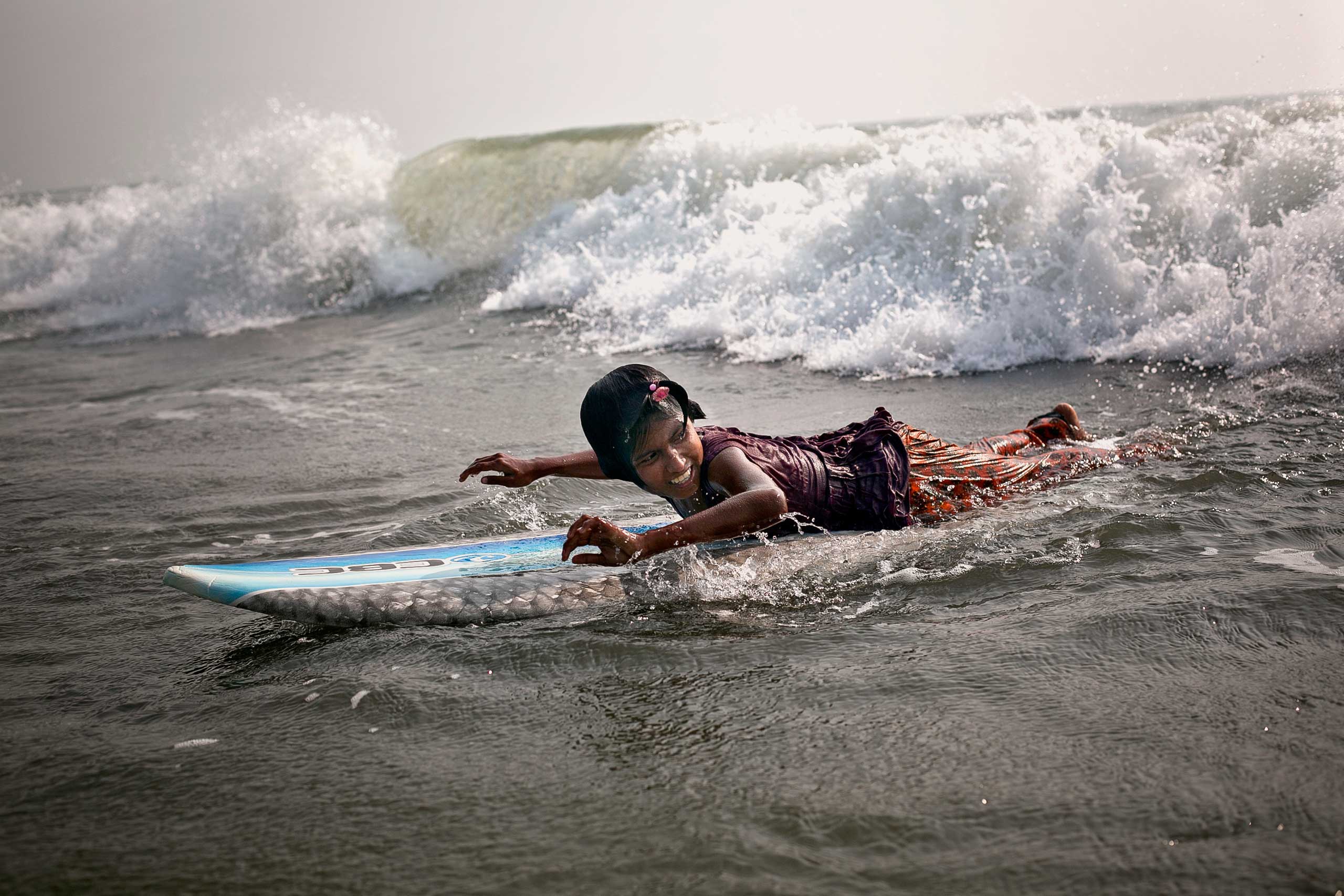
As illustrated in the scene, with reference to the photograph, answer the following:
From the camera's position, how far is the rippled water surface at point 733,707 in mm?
2373

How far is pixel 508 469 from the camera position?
4238 millimetres

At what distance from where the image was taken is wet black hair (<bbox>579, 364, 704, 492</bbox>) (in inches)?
144

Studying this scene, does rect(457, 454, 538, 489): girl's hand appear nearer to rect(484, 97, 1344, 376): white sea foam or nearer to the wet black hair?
the wet black hair

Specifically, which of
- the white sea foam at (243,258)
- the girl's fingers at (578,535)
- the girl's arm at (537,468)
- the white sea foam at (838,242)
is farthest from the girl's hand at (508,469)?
the white sea foam at (243,258)

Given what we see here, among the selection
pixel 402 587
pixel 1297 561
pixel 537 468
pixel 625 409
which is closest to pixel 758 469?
pixel 625 409

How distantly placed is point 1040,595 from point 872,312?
5412mm

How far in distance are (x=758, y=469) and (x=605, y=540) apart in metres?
0.70

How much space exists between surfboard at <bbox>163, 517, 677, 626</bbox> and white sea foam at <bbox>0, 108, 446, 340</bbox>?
1035 cm

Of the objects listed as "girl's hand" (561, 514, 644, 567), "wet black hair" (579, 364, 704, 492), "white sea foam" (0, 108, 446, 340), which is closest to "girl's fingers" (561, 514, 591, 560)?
"girl's hand" (561, 514, 644, 567)

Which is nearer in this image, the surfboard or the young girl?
the young girl

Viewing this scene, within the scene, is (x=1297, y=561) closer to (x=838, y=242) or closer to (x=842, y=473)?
(x=842, y=473)

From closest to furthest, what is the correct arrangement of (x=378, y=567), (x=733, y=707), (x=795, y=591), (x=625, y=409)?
(x=733, y=707) < (x=625, y=409) < (x=795, y=591) < (x=378, y=567)

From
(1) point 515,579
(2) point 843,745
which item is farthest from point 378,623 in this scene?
(2) point 843,745

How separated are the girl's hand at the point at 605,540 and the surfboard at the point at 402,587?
405 millimetres
